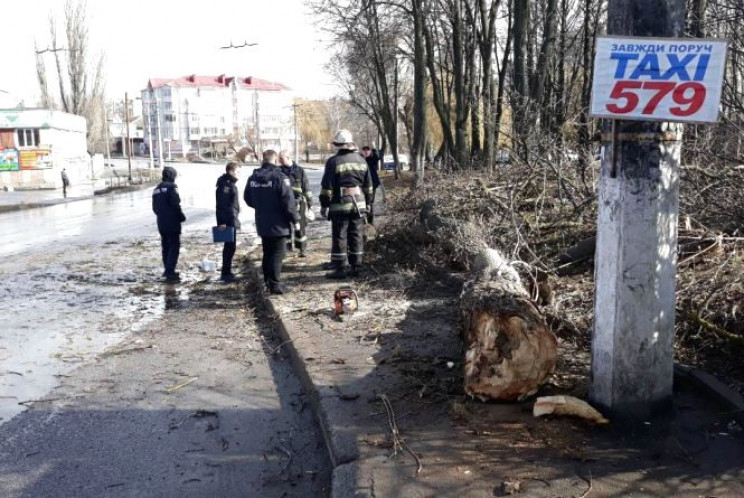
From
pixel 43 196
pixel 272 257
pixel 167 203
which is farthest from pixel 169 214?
pixel 43 196

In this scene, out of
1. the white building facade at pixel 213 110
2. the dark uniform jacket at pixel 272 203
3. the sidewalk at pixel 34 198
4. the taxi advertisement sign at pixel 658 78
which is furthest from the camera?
the white building facade at pixel 213 110

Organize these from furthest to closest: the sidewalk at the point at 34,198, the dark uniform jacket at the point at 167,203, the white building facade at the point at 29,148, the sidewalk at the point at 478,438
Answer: the white building facade at the point at 29,148 < the sidewalk at the point at 34,198 < the dark uniform jacket at the point at 167,203 < the sidewalk at the point at 478,438

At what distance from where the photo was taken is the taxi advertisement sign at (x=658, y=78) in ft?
12.6

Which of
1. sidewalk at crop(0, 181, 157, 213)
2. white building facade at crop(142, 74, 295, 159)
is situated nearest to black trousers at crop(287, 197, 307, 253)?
sidewalk at crop(0, 181, 157, 213)

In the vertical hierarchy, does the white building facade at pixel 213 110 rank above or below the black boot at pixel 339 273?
above

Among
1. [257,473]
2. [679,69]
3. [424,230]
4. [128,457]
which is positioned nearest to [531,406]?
[257,473]

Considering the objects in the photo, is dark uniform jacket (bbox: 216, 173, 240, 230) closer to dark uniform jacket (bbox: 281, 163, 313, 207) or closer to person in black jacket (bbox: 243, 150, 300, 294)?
dark uniform jacket (bbox: 281, 163, 313, 207)

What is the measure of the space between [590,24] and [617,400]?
23184 mm

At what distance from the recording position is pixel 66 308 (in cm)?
920

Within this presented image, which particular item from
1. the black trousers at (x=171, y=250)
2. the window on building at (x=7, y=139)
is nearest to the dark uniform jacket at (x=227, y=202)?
the black trousers at (x=171, y=250)

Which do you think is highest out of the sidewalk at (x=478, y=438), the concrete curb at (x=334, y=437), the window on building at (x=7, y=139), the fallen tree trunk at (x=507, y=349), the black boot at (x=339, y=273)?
the window on building at (x=7, y=139)

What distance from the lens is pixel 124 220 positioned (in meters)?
21.7

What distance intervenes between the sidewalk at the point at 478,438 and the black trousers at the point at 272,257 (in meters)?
2.70

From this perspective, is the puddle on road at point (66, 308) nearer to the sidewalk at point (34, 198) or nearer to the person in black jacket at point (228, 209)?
the person in black jacket at point (228, 209)
